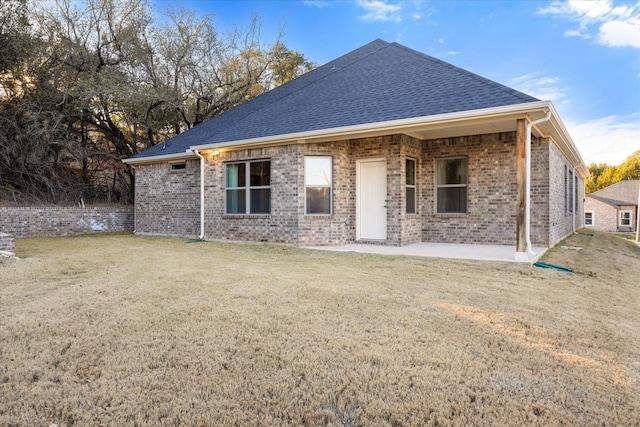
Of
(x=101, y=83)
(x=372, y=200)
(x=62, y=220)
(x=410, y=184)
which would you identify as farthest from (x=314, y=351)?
(x=101, y=83)

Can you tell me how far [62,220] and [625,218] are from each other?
39160 millimetres

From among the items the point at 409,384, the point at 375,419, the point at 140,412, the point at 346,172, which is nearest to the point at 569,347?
the point at 409,384

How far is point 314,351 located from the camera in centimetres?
262

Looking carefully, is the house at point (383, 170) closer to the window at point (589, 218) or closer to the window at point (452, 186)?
the window at point (452, 186)

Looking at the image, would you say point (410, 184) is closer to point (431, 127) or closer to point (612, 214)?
point (431, 127)

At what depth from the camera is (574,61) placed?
53.8ft

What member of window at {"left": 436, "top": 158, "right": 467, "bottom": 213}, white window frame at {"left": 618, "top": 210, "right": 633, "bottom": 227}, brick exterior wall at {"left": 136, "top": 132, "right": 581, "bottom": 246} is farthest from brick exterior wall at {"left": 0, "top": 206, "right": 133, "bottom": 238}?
white window frame at {"left": 618, "top": 210, "right": 633, "bottom": 227}

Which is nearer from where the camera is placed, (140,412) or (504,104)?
(140,412)

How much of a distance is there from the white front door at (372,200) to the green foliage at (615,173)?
40440mm

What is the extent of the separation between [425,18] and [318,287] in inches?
592

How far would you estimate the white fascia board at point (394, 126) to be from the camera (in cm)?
639

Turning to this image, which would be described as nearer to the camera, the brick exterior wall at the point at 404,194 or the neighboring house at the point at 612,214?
the brick exterior wall at the point at 404,194

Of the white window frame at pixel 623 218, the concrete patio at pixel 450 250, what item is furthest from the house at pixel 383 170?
the white window frame at pixel 623 218

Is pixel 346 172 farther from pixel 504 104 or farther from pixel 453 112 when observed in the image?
pixel 504 104
